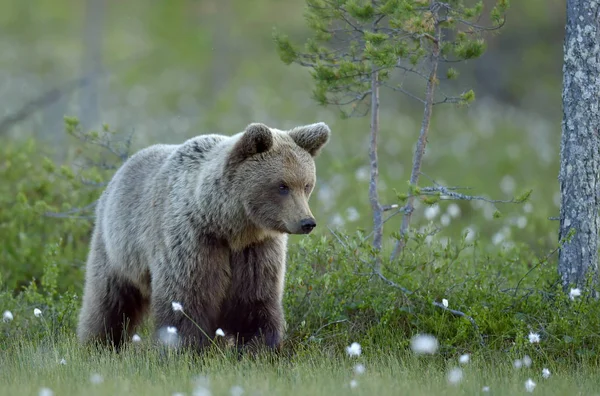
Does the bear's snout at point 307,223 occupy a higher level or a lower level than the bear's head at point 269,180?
Result: lower

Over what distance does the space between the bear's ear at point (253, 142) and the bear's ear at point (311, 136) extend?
312 mm

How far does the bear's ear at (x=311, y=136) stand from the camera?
6.06 metres

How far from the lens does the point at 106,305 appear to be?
672 centimetres

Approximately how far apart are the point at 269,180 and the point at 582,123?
2330mm

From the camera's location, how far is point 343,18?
700 cm

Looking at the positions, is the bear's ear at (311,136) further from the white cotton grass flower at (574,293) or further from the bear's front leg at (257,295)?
the white cotton grass flower at (574,293)

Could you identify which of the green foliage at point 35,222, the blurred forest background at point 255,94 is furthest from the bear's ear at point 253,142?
the blurred forest background at point 255,94

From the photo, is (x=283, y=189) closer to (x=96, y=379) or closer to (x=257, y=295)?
(x=257, y=295)

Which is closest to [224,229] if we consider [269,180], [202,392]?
[269,180]

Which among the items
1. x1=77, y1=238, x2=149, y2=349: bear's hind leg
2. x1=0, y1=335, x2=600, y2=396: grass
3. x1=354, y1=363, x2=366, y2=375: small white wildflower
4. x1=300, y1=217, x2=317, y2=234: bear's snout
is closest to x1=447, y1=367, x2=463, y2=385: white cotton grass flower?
x1=0, y1=335, x2=600, y2=396: grass

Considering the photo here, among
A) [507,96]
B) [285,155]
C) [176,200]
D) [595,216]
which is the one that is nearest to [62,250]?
[176,200]

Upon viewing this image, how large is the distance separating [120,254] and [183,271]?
2.85 ft

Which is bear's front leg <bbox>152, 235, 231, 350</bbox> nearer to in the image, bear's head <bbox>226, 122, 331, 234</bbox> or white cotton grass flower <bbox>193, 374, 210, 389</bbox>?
bear's head <bbox>226, 122, 331, 234</bbox>

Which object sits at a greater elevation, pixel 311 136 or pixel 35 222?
pixel 311 136
